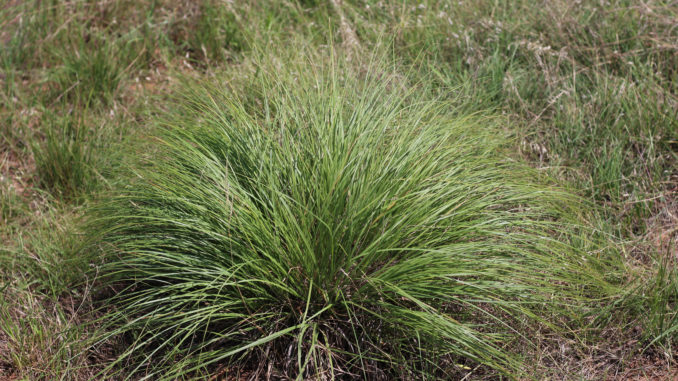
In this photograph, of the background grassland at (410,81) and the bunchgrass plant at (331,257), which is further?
the background grassland at (410,81)

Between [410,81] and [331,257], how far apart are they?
1394 millimetres

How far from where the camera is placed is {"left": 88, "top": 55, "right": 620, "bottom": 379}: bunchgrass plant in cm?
232

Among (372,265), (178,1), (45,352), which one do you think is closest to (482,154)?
(372,265)

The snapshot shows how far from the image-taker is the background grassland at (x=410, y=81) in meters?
2.63

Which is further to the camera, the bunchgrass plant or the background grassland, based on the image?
the background grassland

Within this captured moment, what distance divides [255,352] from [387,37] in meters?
2.26

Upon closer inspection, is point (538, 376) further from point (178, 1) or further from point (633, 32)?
point (178, 1)

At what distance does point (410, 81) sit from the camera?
11.1 feet

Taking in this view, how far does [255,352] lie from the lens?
2.50m

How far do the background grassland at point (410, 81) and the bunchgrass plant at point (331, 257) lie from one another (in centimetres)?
23

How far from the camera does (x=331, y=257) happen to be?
7.64ft

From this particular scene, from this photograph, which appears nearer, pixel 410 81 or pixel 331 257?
pixel 331 257

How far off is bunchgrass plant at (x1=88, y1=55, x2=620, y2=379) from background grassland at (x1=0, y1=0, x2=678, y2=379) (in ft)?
0.76

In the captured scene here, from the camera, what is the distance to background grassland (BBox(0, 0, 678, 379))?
2627 millimetres
